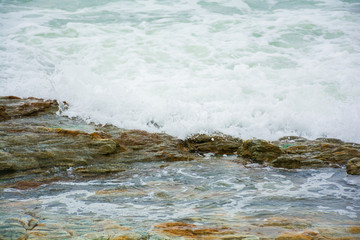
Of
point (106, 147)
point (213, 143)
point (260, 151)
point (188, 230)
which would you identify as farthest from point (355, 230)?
point (106, 147)

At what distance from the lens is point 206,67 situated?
29.7 feet

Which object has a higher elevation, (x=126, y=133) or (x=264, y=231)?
(x=264, y=231)

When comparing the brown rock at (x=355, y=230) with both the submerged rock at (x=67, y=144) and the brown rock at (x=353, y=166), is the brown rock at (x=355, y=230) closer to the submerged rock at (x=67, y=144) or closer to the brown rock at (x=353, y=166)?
the brown rock at (x=353, y=166)

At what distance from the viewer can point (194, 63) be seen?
927 cm

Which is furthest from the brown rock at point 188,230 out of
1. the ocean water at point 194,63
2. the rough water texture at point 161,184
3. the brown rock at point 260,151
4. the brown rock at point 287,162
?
the ocean water at point 194,63

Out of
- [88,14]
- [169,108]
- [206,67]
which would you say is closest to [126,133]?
[169,108]

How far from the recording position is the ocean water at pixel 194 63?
6.57 m

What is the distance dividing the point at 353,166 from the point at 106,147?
3421 millimetres

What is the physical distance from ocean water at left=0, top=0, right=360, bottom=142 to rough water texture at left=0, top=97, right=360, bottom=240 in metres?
0.78

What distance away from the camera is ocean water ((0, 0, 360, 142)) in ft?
21.6

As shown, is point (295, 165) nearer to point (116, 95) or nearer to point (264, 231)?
point (264, 231)

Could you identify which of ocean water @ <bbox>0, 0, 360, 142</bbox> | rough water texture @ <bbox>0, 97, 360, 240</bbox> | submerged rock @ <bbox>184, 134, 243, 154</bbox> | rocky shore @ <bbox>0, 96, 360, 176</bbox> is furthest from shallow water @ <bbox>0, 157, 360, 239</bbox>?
ocean water @ <bbox>0, 0, 360, 142</bbox>

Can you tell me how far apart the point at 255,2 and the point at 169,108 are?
9555mm

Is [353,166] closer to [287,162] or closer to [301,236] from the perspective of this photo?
[287,162]
